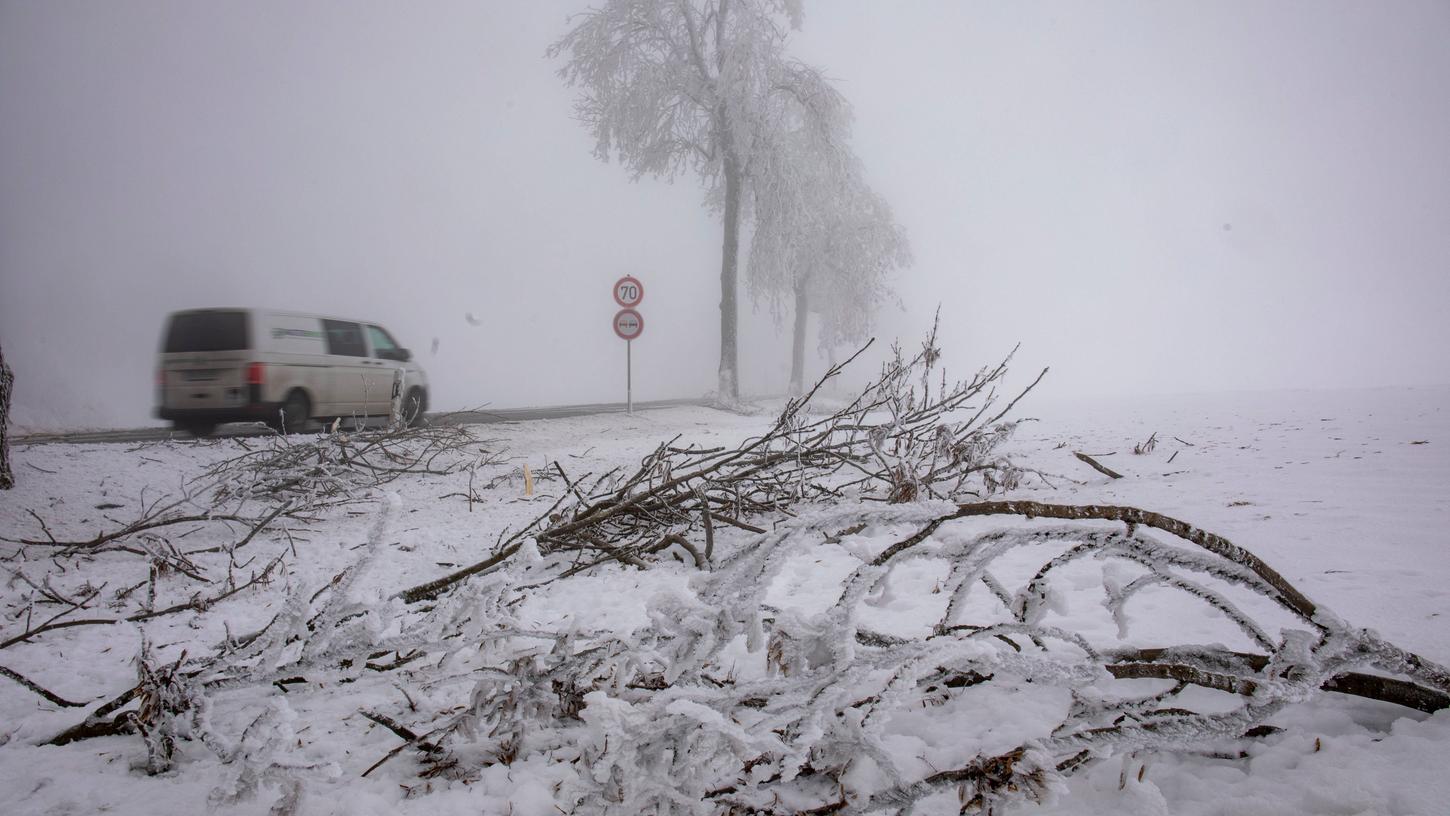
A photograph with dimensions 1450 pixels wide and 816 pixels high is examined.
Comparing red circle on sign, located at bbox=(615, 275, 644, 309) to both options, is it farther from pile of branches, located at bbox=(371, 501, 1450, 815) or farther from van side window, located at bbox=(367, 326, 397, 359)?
pile of branches, located at bbox=(371, 501, 1450, 815)

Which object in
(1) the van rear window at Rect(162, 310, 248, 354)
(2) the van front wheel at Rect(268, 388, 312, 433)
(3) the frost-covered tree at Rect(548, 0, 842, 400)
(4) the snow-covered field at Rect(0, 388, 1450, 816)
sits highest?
(3) the frost-covered tree at Rect(548, 0, 842, 400)

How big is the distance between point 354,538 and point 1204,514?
342 centimetres

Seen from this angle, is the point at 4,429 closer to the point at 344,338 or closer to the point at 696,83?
the point at 344,338

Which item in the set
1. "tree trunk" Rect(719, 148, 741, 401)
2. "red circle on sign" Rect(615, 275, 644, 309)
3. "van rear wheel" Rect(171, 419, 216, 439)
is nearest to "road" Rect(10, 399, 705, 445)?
"van rear wheel" Rect(171, 419, 216, 439)

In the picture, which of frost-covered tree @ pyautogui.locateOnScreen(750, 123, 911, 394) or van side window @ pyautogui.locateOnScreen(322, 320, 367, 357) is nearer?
van side window @ pyautogui.locateOnScreen(322, 320, 367, 357)

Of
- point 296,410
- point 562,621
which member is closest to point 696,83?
point 296,410

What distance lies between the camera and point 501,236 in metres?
74.5

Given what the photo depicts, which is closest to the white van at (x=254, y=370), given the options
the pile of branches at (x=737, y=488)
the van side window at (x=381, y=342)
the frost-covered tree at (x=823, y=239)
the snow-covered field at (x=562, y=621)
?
the van side window at (x=381, y=342)

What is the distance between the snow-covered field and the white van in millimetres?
3781

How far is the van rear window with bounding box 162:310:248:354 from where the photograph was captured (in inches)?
291

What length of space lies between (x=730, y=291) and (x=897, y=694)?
13.4 m

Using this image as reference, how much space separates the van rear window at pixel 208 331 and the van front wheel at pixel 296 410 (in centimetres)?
86

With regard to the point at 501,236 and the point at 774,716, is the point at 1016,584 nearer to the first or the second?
the point at 774,716

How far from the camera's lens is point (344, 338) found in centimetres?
905
